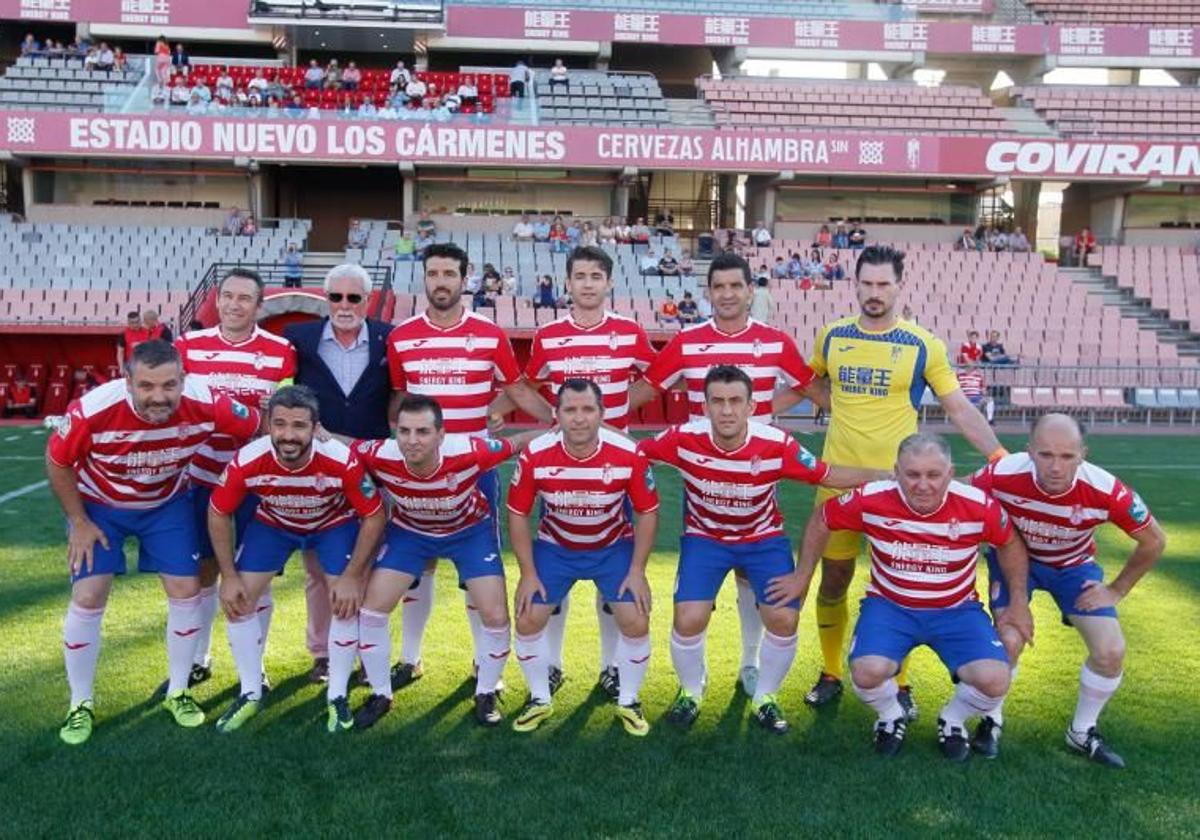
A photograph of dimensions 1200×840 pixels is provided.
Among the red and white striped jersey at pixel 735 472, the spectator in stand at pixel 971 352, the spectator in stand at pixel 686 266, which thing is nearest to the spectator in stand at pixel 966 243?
the spectator in stand at pixel 686 266

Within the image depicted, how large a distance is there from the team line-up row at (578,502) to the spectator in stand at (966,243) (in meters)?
21.0

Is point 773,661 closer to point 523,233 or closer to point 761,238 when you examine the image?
point 523,233

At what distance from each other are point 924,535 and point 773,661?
2.99 ft

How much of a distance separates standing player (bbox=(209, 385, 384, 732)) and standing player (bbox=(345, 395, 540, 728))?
10 centimetres

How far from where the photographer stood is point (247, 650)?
459cm

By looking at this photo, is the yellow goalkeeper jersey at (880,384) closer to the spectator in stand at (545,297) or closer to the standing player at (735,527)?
the standing player at (735,527)

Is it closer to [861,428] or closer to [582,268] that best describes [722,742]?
[861,428]

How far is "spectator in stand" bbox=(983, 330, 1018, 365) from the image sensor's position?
57.8 ft

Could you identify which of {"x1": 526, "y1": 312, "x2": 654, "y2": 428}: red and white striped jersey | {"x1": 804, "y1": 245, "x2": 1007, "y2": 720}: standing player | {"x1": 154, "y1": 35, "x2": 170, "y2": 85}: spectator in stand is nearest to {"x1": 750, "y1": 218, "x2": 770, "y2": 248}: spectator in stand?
{"x1": 154, "y1": 35, "x2": 170, "y2": 85}: spectator in stand

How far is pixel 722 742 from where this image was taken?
4.34m

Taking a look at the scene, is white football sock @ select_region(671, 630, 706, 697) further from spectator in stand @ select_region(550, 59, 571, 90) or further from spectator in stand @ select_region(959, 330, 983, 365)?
spectator in stand @ select_region(550, 59, 571, 90)

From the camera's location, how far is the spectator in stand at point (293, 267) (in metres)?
18.5

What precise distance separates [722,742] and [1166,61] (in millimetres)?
32039

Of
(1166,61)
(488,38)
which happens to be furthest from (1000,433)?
(1166,61)
